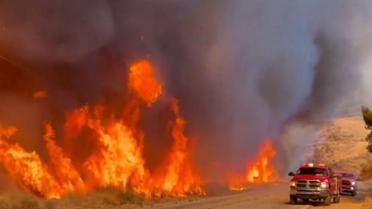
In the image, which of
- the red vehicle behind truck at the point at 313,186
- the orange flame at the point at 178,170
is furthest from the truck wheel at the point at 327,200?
the orange flame at the point at 178,170

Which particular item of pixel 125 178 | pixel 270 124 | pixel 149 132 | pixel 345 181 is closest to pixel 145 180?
pixel 125 178

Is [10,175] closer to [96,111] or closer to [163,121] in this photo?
[96,111]

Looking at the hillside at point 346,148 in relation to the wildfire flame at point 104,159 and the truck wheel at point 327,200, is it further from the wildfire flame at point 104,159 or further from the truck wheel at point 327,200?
the truck wheel at point 327,200

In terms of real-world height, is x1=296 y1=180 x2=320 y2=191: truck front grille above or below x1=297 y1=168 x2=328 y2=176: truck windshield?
below

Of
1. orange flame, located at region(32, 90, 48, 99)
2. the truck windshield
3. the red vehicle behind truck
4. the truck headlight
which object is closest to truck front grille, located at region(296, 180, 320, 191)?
the red vehicle behind truck

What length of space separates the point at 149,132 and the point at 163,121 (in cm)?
183

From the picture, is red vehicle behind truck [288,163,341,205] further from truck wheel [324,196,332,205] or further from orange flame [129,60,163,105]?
orange flame [129,60,163,105]

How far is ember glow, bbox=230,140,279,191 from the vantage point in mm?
58784

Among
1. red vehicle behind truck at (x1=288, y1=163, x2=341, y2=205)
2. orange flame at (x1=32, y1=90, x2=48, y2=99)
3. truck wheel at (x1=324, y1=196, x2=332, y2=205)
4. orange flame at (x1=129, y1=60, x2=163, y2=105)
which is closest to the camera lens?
red vehicle behind truck at (x1=288, y1=163, x2=341, y2=205)

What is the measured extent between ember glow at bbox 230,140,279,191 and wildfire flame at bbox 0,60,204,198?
18.2 meters

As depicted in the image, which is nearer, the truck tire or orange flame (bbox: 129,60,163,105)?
the truck tire

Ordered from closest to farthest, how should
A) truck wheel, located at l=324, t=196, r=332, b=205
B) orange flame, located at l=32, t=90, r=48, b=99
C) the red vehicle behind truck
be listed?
the red vehicle behind truck < truck wheel, located at l=324, t=196, r=332, b=205 < orange flame, located at l=32, t=90, r=48, b=99

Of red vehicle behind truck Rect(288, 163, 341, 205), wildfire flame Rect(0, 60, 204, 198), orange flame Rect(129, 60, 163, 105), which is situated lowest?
red vehicle behind truck Rect(288, 163, 341, 205)

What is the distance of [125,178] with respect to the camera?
33.4m
